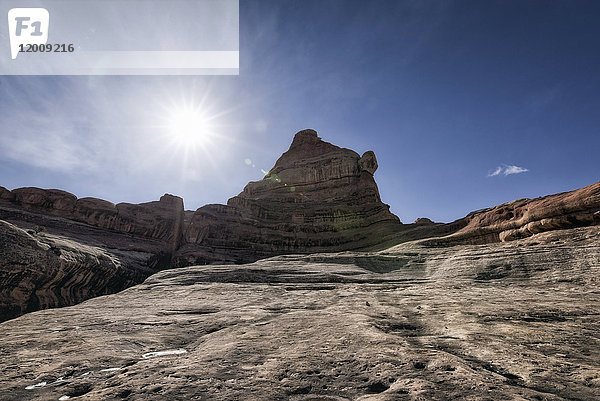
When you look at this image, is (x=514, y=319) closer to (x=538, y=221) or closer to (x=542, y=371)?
(x=542, y=371)

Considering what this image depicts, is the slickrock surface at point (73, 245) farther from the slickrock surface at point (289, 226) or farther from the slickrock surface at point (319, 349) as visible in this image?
the slickrock surface at point (319, 349)

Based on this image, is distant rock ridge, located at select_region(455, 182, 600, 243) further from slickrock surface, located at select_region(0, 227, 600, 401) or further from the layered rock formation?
slickrock surface, located at select_region(0, 227, 600, 401)

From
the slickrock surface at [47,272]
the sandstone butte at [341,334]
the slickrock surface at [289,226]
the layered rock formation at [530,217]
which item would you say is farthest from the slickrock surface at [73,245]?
the layered rock formation at [530,217]

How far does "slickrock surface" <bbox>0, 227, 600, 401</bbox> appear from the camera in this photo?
7.36 feet

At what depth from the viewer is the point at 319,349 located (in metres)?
3.16

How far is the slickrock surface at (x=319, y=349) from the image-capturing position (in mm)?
2244

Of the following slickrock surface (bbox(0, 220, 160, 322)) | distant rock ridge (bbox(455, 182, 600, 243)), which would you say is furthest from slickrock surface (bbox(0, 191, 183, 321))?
distant rock ridge (bbox(455, 182, 600, 243))

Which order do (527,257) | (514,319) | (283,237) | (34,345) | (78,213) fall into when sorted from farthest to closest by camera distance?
(283,237) < (78,213) < (527,257) < (514,319) < (34,345)

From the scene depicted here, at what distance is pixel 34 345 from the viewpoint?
365 centimetres

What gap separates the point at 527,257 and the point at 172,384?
528 inches

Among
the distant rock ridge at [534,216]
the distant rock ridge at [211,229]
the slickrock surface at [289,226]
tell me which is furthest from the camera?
the slickrock surface at [289,226]

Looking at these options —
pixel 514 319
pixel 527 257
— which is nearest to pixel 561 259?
pixel 527 257

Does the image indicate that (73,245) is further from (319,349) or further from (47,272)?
(319,349)

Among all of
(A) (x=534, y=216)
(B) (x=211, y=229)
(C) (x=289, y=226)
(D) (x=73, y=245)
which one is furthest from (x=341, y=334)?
(B) (x=211, y=229)
